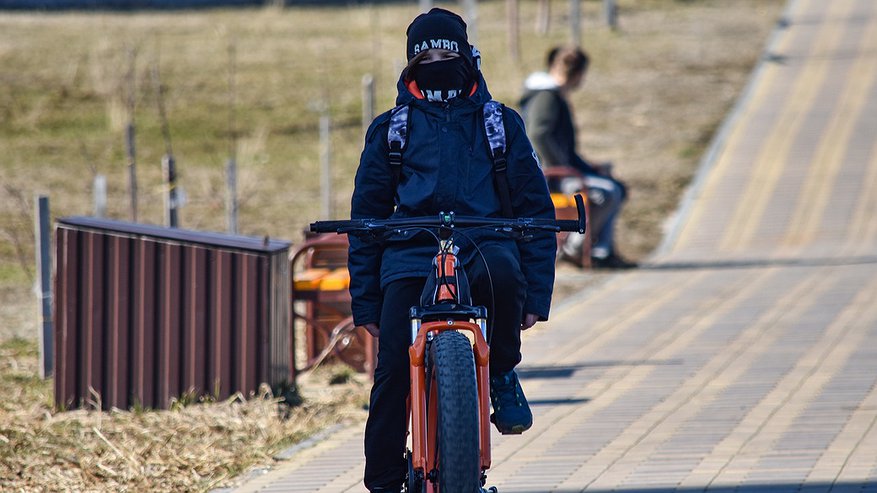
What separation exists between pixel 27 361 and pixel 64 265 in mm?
1673

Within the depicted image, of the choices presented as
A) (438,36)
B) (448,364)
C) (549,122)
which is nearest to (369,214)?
(438,36)

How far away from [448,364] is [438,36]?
3.44 feet

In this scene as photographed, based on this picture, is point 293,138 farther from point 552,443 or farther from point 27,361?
point 552,443

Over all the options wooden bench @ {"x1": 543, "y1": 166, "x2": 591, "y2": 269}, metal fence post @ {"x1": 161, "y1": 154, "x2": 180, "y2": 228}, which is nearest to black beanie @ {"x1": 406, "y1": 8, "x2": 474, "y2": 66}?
metal fence post @ {"x1": 161, "y1": 154, "x2": 180, "y2": 228}

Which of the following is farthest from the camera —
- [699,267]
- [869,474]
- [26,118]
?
[26,118]

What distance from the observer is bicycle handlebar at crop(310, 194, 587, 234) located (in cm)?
404

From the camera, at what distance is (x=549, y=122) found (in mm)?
10641

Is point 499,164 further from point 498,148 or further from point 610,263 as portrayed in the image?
point 610,263

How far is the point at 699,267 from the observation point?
1116 centimetres

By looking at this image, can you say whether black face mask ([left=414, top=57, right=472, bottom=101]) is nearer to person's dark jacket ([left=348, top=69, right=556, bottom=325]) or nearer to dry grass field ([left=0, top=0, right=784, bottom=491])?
person's dark jacket ([left=348, top=69, right=556, bottom=325])

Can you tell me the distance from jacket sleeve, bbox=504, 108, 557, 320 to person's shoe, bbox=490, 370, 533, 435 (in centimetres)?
22

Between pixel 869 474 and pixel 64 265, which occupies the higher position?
pixel 64 265

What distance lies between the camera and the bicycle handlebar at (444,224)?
159 inches

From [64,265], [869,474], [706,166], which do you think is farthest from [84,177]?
[869,474]
